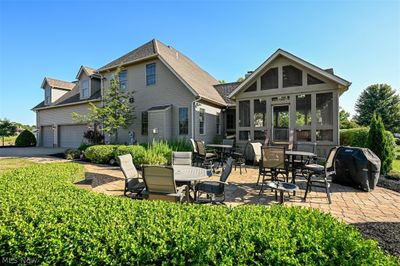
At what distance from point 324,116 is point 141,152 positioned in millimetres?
9957

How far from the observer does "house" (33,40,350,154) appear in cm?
1091

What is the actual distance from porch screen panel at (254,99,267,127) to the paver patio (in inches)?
221

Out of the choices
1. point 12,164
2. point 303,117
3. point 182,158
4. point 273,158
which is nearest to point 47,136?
point 12,164

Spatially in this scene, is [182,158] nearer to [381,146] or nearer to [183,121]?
[183,121]

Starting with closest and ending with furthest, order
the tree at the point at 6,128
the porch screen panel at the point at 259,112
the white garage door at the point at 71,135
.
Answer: the porch screen panel at the point at 259,112 < the white garage door at the point at 71,135 < the tree at the point at 6,128

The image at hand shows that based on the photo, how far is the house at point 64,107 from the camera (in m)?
19.0

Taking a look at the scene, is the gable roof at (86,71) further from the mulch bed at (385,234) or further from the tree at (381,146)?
the mulch bed at (385,234)

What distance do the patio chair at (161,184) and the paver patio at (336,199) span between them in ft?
6.14

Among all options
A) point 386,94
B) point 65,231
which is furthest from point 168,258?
point 386,94

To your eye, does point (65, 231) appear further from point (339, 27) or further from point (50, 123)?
point (50, 123)

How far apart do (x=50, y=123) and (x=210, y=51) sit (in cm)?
1910

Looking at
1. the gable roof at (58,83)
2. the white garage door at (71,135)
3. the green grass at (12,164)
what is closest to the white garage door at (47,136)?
the white garage door at (71,135)

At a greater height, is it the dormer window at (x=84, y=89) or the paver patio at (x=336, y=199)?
the dormer window at (x=84, y=89)

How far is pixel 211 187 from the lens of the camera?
4871mm
